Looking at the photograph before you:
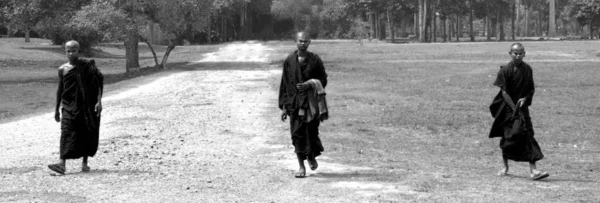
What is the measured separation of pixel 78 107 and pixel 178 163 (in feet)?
5.71

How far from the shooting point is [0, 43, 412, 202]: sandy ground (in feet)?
33.1

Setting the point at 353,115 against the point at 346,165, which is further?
the point at 353,115

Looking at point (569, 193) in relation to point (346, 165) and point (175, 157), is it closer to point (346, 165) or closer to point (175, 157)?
point (346, 165)

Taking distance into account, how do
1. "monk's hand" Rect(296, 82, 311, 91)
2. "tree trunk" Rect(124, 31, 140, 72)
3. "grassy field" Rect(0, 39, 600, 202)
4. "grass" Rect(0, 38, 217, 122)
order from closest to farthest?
1. "grassy field" Rect(0, 39, 600, 202)
2. "monk's hand" Rect(296, 82, 311, 91)
3. "grass" Rect(0, 38, 217, 122)
4. "tree trunk" Rect(124, 31, 140, 72)

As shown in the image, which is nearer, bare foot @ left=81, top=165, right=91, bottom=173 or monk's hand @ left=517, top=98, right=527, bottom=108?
monk's hand @ left=517, top=98, right=527, bottom=108

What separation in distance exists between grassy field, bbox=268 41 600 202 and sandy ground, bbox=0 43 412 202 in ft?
2.67

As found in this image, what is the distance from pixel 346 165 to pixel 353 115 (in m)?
8.07

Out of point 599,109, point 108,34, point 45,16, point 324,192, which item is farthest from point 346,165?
point 45,16

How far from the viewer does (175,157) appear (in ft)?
43.5

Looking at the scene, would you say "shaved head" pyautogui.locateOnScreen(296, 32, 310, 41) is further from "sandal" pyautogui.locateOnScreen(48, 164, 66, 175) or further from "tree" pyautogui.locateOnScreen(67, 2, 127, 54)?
"tree" pyautogui.locateOnScreen(67, 2, 127, 54)

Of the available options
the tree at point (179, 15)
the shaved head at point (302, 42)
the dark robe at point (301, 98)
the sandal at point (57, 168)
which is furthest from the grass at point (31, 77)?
the shaved head at point (302, 42)

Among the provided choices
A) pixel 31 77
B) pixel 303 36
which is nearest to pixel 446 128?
pixel 303 36

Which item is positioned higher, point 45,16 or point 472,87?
point 45,16

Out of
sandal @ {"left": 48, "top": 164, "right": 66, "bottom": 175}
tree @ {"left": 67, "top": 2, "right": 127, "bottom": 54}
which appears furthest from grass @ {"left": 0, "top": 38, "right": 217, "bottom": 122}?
sandal @ {"left": 48, "top": 164, "right": 66, "bottom": 175}
